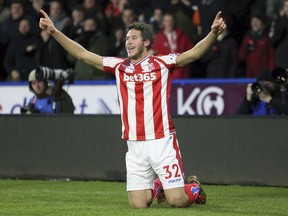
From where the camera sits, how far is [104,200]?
434 inches

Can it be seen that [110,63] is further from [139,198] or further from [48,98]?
[48,98]

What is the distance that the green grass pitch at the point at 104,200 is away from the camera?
970cm

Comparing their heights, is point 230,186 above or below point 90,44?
below

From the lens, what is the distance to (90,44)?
18047mm

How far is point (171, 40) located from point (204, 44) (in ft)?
25.1

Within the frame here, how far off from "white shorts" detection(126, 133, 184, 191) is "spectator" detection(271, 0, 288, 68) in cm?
635

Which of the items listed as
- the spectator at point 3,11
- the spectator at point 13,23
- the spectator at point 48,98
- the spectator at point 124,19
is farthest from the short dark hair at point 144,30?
the spectator at point 3,11

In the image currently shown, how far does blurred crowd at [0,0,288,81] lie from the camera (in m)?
16.6

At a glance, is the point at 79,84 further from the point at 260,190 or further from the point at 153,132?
the point at 153,132

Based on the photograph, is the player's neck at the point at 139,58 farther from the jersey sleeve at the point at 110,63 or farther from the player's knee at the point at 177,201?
the player's knee at the point at 177,201

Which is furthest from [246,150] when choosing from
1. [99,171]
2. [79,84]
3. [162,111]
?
[79,84]

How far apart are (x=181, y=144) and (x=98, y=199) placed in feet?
8.52

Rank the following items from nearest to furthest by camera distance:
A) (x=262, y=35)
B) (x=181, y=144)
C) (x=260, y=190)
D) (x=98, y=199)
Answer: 1. (x=98, y=199)
2. (x=260, y=190)
3. (x=181, y=144)
4. (x=262, y=35)

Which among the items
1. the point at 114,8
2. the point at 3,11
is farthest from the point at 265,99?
the point at 3,11
